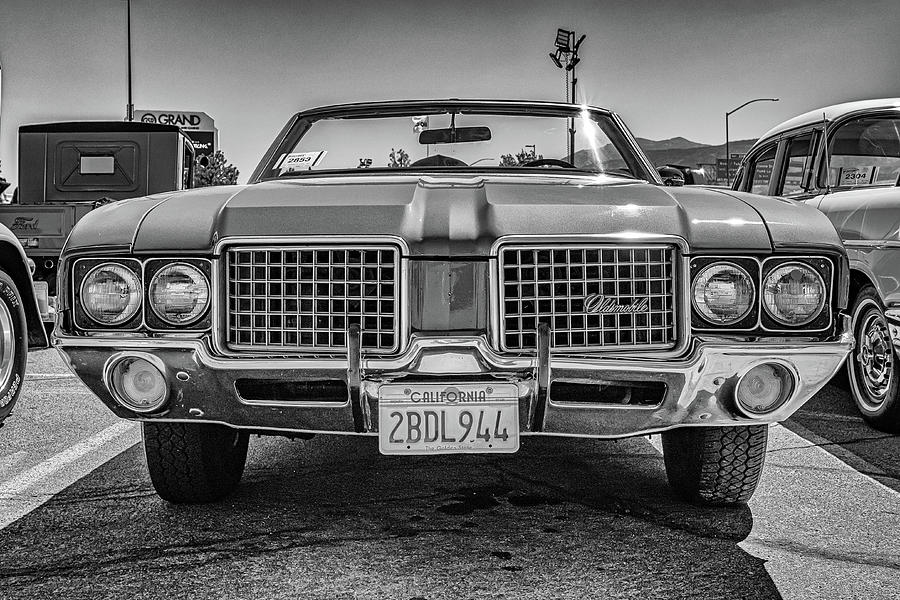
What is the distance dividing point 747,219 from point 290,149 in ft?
7.61

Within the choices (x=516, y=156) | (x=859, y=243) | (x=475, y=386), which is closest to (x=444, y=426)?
(x=475, y=386)

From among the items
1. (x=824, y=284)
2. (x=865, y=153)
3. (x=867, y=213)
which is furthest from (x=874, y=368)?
(x=824, y=284)

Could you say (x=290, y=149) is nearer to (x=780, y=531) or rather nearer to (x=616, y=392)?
(x=616, y=392)

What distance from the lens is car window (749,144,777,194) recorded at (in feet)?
23.1

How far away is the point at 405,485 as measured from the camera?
3873mm

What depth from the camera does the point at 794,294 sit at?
9.89ft

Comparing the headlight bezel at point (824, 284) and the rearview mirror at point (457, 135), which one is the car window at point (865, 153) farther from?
the headlight bezel at point (824, 284)

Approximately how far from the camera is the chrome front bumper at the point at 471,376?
111 inches

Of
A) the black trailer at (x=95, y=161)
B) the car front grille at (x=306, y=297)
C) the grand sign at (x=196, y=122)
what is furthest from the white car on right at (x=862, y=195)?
the grand sign at (x=196, y=122)

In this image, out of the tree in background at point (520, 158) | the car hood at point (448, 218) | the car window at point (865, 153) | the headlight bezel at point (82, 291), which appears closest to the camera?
the car hood at point (448, 218)

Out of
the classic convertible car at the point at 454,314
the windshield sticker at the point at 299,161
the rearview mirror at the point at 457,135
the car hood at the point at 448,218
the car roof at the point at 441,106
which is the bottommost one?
the classic convertible car at the point at 454,314

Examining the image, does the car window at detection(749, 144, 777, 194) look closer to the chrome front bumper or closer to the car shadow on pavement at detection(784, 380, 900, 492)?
the car shadow on pavement at detection(784, 380, 900, 492)

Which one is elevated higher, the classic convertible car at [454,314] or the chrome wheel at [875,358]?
the classic convertible car at [454,314]

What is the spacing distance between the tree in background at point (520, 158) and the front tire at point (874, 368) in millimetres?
1998
